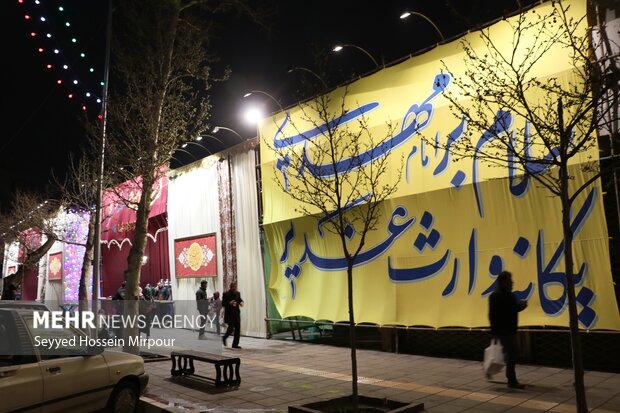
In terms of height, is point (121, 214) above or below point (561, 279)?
above

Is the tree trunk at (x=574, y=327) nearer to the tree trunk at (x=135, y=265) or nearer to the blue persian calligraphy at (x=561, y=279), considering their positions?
the blue persian calligraphy at (x=561, y=279)

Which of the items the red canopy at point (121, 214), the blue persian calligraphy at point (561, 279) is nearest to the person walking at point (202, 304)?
the red canopy at point (121, 214)

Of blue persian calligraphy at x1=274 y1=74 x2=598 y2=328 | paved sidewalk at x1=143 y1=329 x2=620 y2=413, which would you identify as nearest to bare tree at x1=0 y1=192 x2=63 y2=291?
paved sidewalk at x1=143 y1=329 x2=620 y2=413

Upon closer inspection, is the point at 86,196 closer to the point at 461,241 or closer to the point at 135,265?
the point at 135,265

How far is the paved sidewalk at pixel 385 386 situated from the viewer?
643cm

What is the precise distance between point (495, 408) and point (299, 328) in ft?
25.3

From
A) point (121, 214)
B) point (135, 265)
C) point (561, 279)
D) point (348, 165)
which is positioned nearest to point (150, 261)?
point (121, 214)

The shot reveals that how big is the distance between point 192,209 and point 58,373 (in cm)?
1165

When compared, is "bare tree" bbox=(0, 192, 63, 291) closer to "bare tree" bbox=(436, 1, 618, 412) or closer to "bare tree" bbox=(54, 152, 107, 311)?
"bare tree" bbox=(54, 152, 107, 311)

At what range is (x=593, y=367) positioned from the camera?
8.08 meters

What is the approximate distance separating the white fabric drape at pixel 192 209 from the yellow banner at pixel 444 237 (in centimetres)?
429

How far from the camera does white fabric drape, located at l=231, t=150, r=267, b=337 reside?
1406 centimetres

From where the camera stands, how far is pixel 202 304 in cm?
1466

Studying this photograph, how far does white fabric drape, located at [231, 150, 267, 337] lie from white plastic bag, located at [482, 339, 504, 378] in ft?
25.2
